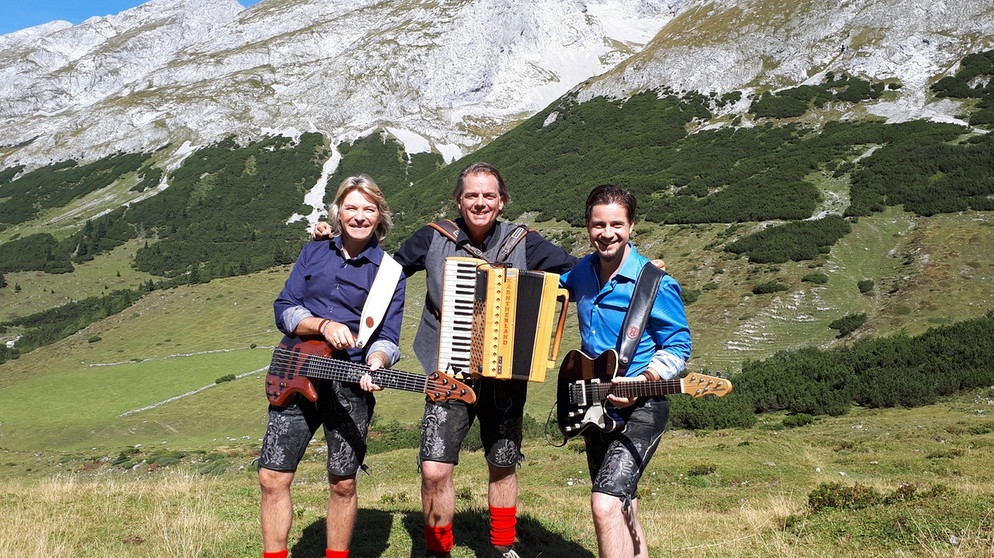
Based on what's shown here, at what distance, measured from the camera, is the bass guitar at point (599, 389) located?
4410 mm

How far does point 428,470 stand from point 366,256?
1.85 meters

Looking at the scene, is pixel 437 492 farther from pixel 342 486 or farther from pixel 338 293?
pixel 338 293

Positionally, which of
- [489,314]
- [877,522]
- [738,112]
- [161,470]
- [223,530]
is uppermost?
[738,112]

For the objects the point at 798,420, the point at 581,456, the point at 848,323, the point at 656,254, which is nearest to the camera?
the point at 581,456

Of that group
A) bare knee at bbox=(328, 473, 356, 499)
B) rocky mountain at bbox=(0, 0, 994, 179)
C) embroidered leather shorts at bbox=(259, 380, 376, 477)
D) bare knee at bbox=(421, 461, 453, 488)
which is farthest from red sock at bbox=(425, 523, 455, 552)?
rocky mountain at bbox=(0, 0, 994, 179)

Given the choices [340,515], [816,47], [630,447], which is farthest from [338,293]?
[816,47]

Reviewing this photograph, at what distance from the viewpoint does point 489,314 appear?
16.2ft

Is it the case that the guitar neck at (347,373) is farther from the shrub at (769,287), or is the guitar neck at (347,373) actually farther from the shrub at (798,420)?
the shrub at (769,287)

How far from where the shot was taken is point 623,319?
4727mm

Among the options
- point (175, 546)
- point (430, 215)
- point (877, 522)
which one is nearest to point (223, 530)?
point (175, 546)

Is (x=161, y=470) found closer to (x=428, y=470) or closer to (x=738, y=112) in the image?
(x=428, y=470)

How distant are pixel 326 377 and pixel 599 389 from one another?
207 centimetres

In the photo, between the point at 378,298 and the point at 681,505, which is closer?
the point at 378,298

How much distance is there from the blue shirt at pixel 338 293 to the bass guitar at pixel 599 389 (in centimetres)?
143
